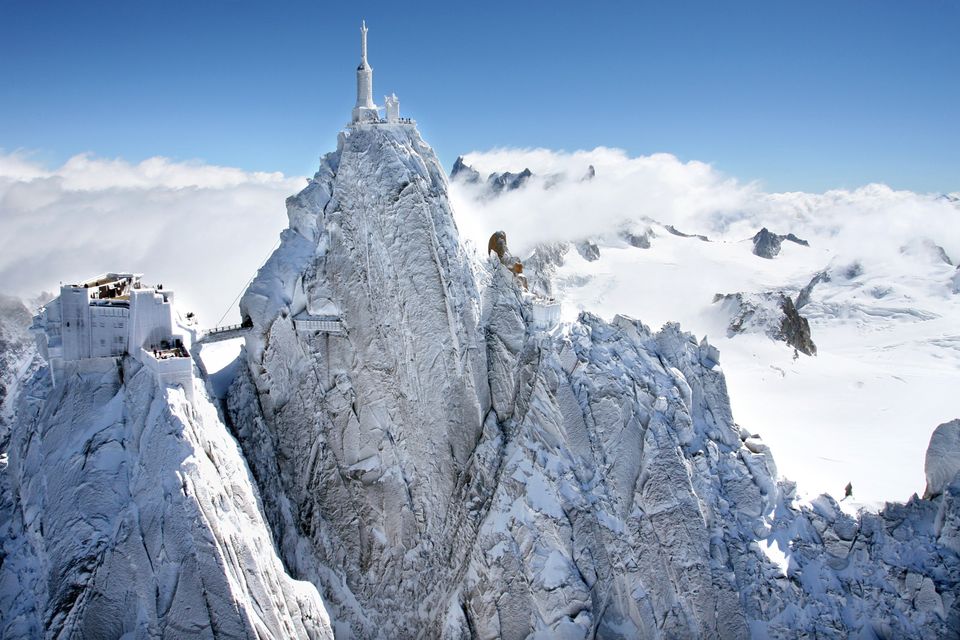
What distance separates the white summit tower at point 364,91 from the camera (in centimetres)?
3803

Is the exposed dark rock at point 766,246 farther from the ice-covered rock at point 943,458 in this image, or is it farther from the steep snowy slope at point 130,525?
the steep snowy slope at point 130,525

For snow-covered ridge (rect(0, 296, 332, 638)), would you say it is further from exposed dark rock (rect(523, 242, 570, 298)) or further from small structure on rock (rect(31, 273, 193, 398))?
exposed dark rock (rect(523, 242, 570, 298))

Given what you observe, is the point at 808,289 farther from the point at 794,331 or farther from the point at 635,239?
the point at 794,331

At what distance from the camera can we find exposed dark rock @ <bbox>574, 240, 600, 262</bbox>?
137 metres

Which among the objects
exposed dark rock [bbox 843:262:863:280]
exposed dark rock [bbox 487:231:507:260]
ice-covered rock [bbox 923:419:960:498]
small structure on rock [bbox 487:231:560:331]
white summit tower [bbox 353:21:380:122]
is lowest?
exposed dark rock [bbox 843:262:863:280]

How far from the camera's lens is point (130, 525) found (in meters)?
26.8

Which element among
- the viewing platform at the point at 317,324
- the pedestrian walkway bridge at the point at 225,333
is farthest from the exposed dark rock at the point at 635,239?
the pedestrian walkway bridge at the point at 225,333

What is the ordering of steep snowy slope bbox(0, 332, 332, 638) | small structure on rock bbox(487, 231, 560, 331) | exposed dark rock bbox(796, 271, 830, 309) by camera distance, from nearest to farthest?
steep snowy slope bbox(0, 332, 332, 638) → small structure on rock bbox(487, 231, 560, 331) → exposed dark rock bbox(796, 271, 830, 309)

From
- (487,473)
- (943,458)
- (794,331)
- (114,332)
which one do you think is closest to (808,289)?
(794,331)

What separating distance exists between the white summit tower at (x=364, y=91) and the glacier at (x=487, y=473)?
3.17ft

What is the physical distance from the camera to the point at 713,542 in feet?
120

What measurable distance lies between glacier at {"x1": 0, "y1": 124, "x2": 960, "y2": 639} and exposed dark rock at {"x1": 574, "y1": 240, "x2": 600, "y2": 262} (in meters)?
99.0

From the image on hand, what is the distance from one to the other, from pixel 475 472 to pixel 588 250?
10581 cm

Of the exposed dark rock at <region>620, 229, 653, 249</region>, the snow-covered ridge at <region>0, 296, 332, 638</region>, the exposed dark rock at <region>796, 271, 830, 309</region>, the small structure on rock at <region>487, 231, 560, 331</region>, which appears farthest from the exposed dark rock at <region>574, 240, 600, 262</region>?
the snow-covered ridge at <region>0, 296, 332, 638</region>
